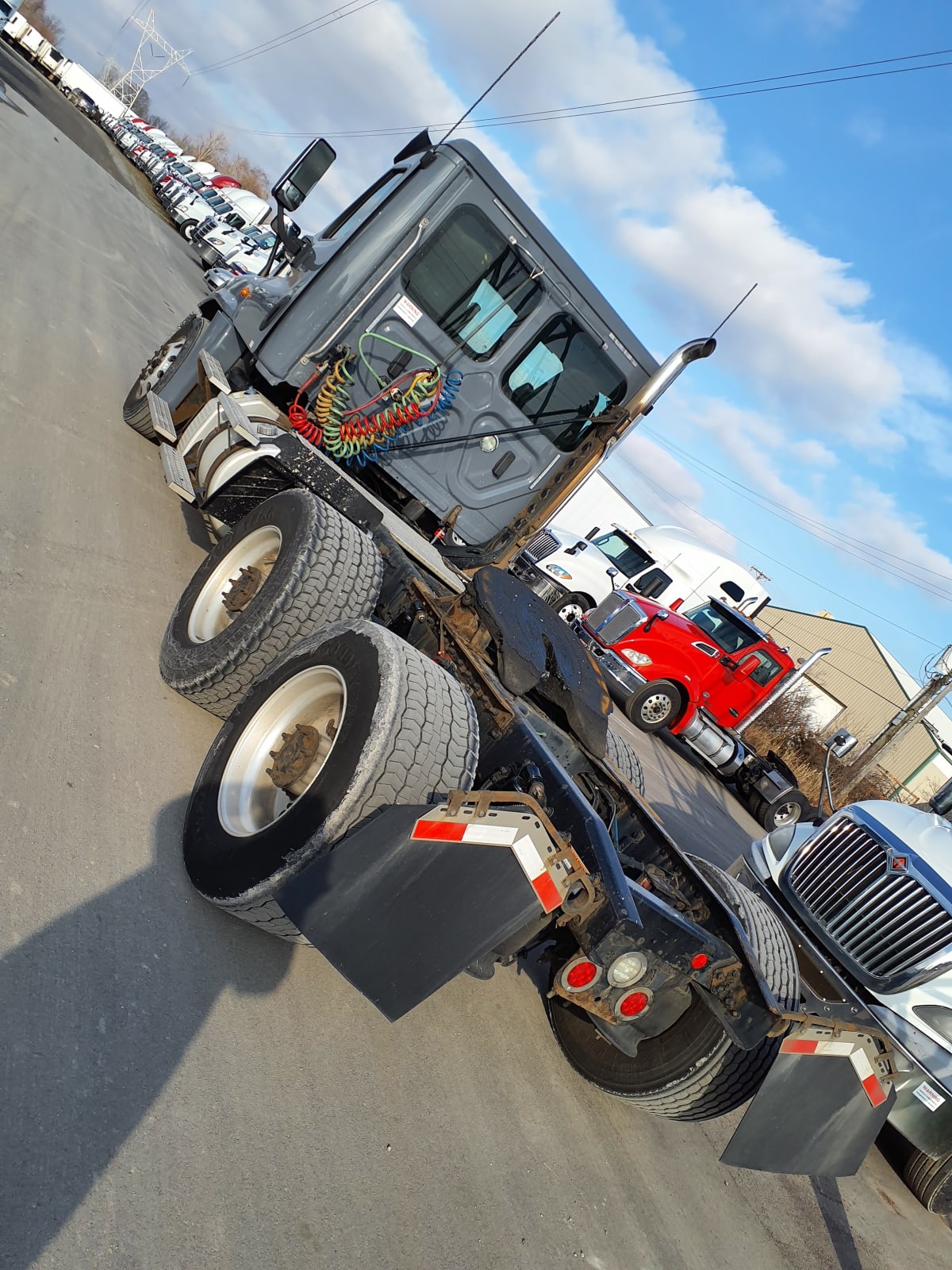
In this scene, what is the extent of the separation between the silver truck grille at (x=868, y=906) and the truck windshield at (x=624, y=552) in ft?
46.0

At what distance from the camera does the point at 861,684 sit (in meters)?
43.5

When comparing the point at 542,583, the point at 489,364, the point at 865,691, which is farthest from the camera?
the point at 865,691

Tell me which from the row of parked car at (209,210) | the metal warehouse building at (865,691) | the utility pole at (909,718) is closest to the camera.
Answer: the row of parked car at (209,210)

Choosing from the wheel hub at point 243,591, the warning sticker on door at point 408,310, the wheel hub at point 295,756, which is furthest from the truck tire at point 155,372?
the wheel hub at point 295,756

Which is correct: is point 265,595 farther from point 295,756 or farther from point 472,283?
point 472,283

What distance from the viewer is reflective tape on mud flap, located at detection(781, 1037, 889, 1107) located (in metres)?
2.84

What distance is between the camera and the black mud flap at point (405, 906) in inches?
96.4

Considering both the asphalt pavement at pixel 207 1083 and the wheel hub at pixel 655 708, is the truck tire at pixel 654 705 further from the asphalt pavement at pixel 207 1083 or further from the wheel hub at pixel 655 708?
the asphalt pavement at pixel 207 1083

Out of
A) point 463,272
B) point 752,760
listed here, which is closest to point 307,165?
point 463,272

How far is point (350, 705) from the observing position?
2.95m

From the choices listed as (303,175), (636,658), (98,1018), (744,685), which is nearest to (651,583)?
(744,685)

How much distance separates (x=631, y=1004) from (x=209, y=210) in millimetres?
26096

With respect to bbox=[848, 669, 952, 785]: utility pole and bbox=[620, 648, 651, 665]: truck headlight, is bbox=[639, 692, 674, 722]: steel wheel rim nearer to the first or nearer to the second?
bbox=[620, 648, 651, 665]: truck headlight

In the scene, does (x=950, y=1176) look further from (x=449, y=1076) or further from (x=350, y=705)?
(x=350, y=705)
